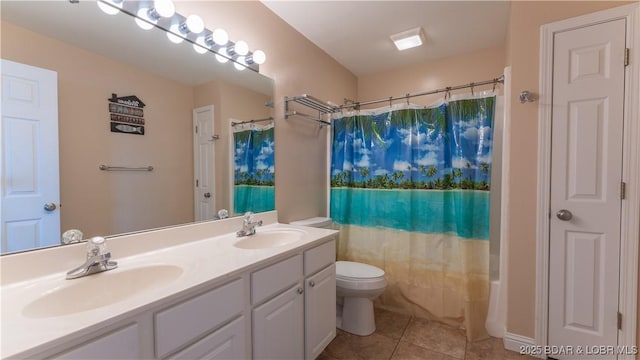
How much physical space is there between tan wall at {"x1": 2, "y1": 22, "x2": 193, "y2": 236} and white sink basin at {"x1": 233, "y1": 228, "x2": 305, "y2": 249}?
37 cm

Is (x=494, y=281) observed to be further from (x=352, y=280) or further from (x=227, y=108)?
(x=227, y=108)

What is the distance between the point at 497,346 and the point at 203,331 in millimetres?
1960

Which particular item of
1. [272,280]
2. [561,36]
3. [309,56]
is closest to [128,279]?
[272,280]

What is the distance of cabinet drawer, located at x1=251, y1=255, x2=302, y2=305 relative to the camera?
1.17 meters

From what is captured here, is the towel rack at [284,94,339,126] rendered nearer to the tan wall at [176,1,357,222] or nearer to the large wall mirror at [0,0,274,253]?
the tan wall at [176,1,357,222]

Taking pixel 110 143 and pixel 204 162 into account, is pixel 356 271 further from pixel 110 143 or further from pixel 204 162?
pixel 110 143

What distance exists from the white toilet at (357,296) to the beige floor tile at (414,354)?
0.84ft

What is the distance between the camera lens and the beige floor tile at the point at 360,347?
1.79 m

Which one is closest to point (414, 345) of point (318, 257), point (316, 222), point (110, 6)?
point (318, 257)

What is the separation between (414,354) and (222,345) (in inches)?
53.7

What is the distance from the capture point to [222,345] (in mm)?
1016

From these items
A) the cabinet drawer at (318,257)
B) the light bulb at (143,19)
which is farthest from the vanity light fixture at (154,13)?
the cabinet drawer at (318,257)

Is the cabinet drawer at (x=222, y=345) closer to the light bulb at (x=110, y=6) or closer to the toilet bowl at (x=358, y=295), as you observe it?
the toilet bowl at (x=358, y=295)

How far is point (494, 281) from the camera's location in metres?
1.98
